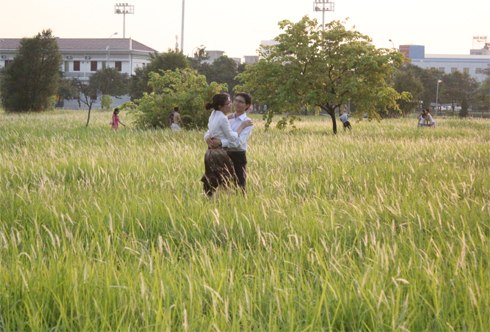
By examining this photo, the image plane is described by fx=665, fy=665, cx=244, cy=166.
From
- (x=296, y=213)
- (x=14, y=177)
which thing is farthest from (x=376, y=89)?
(x=296, y=213)

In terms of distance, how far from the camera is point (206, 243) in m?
4.84

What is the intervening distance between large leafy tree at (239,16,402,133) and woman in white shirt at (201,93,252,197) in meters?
16.9

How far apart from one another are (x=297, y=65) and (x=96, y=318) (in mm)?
22894

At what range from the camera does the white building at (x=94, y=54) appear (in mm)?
96125

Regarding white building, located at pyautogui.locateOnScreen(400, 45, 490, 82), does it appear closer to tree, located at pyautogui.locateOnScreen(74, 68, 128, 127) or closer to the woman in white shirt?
tree, located at pyautogui.locateOnScreen(74, 68, 128, 127)

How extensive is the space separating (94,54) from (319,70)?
77.9 meters

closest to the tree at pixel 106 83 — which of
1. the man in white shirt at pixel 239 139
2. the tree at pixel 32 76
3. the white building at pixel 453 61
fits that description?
the tree at pixel 32 76

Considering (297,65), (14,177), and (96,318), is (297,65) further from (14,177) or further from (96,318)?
(96,318)

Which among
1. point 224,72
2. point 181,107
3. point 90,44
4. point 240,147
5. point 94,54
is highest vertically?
point 90,44

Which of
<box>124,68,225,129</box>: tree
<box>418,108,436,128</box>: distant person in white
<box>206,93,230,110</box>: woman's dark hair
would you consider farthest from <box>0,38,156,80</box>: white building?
<box>206,93,230,110</box>: woman's dark hair

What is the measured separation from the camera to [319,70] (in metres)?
25.4

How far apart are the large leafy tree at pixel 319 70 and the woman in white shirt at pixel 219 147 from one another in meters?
16.9

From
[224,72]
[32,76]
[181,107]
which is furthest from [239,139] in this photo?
[224,72]

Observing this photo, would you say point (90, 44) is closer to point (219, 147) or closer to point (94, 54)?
point (94, 54)
